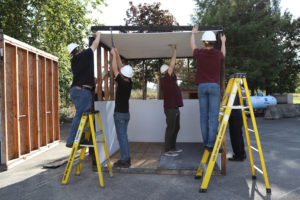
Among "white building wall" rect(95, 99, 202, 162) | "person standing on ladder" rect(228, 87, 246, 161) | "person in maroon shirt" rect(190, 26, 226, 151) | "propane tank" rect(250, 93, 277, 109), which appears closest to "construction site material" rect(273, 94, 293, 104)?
"propane tank" rect(250, 93, 277, 109)

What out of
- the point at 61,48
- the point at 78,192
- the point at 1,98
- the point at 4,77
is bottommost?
the point at 78,192

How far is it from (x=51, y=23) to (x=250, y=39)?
41.7 feet

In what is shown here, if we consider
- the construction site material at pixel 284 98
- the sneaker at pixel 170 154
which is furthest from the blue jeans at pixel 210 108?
the construction site material at pixel 284 98

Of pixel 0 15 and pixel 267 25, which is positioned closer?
pixel 0 15

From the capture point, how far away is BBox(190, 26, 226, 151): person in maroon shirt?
3225 mm

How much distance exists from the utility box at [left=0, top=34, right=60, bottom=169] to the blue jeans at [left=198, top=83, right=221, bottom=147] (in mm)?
3772

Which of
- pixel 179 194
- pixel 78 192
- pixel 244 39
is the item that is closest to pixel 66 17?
pixel 78 192

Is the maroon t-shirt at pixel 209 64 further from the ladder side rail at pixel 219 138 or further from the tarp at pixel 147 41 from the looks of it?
the tarp at pixel 147 41

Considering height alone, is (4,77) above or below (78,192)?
above

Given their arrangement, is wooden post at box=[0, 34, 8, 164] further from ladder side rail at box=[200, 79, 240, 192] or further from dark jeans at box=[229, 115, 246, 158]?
dark jeans at box=[229, 115, 246, 158]

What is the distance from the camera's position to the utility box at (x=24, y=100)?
4.37 metres

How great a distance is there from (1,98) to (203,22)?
49.5 feet

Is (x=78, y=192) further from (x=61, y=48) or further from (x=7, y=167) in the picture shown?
(x=61, y=48)

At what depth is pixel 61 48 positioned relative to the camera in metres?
10.4
